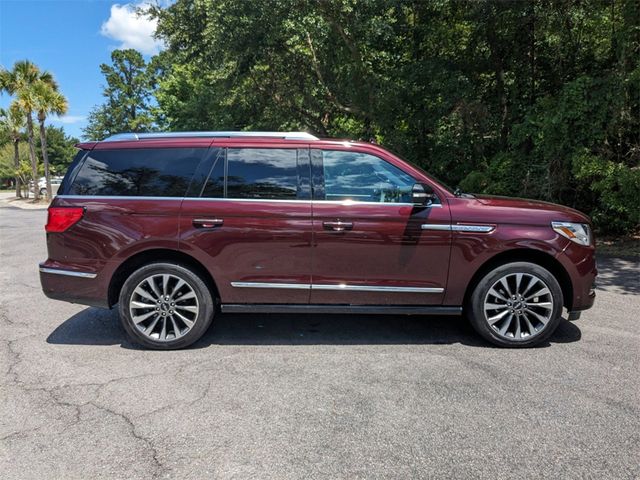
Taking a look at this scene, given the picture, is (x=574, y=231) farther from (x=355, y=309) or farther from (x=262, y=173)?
(x=262, y=173)

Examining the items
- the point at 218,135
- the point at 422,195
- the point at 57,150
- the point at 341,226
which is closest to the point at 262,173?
the point at 218,135

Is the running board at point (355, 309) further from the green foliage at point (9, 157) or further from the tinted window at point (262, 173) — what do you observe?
the green foliage at point (9, 157)

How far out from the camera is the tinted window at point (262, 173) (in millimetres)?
4461

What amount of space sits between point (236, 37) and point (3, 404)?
1200cm

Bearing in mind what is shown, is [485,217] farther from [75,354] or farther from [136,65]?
[136,65]

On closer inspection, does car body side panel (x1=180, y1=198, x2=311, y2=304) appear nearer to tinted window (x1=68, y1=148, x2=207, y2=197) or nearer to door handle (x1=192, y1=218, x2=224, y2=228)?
door handle (x1=192, y1=218, x2=224, y2=228)

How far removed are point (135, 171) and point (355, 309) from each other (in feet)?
8.03

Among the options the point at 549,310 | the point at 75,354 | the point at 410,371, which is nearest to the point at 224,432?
the point at 410,371

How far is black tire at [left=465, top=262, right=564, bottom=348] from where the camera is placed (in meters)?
4.40

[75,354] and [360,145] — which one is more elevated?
[360,145]

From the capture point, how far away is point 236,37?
13.3 metres

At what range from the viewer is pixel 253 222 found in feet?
14.4

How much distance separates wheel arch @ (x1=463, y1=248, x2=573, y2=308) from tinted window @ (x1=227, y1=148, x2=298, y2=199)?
187 centimetres

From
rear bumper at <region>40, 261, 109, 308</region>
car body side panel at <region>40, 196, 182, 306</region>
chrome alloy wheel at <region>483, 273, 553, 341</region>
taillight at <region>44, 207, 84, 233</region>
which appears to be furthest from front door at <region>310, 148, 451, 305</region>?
taillight at <region>44, 207, 84, 233</region>
